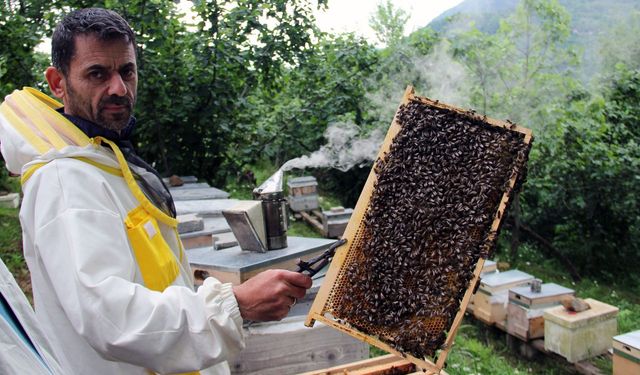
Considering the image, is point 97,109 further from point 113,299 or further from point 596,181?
point 596,181

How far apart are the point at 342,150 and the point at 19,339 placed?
189 inches

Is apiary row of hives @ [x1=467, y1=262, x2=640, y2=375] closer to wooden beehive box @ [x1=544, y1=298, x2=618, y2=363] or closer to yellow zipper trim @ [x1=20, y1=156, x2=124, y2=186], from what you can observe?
wooden beehive box @ [x1=544, y1=298, x2=618, y2=363]

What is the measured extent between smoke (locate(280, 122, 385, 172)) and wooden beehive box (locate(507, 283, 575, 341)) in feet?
7.75

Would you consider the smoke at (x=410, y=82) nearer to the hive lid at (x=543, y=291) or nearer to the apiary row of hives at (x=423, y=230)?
the hive lid at (x=543, y=291)

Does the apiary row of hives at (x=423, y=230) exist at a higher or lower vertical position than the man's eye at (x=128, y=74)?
lower

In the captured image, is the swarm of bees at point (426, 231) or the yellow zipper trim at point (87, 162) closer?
the yellow zipper trim at point (87, 162)

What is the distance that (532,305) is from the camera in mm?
5879

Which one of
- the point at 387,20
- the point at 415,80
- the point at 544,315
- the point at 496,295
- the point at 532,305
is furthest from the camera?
the point at 387,20

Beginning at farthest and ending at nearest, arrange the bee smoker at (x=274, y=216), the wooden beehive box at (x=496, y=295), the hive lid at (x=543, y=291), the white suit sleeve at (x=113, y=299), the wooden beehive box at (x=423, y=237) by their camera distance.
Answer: the wooden beehive box at (x=496, y=295)
the hive lid at (x=543, y=291)
the bee smoker at (x=274, y=216)
the wooden beehive box at (x=423, y=237)
the white suit sleeve at (x=113, y=299)

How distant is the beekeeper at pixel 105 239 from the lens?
1526 mm

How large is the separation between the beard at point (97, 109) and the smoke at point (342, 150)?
1679 mm

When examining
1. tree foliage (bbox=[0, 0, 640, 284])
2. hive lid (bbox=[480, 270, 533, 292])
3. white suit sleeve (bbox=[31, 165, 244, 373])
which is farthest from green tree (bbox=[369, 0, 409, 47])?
white suit sleeve (bbox=[31, 165, 244, 373])

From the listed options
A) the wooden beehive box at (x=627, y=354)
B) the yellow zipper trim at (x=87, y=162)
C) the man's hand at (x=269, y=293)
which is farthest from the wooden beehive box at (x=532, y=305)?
the yellow zipper trim at (x=87, y=162)

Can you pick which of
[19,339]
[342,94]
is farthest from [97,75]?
[342,94]
